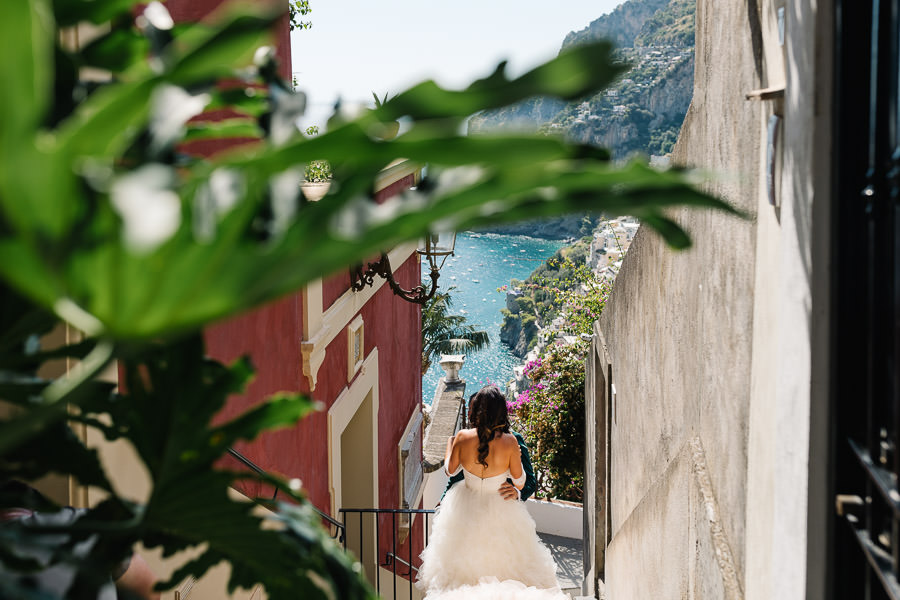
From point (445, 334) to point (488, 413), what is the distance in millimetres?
19234

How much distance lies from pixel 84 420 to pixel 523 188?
0.77 m

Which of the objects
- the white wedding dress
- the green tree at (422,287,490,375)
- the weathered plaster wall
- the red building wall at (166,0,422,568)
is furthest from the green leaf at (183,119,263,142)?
the green tree at (422,287,490,375)

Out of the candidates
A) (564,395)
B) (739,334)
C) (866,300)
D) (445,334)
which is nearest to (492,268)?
(445,334)

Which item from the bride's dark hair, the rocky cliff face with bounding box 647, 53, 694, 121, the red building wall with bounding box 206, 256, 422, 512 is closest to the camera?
the red building wall with bounding box 206, 256, 422, 512

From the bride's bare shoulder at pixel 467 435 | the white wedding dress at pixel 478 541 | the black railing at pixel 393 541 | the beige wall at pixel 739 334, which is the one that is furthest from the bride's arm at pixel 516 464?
the beige wall at pixel 739 334

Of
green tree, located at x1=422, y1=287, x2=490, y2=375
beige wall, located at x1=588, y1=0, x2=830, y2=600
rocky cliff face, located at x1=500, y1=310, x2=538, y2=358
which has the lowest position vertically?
rocky cliff face, located at x1=500, y1=310, x2=538, y2=358

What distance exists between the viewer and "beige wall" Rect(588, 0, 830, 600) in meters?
1.50

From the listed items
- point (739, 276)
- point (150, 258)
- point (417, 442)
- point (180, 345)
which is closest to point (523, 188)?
point (150, 258)

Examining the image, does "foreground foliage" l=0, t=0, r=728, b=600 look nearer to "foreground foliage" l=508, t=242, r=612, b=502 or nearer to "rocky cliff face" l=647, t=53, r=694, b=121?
"foreground foliage" l=508, t=242, r=612, b=502

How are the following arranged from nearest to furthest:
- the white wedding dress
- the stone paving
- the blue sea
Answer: the white wedding dress
the stone paving
the blue sea

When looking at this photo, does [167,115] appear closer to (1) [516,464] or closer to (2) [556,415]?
(1) [516,464]

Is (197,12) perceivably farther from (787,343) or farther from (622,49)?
(622,49)

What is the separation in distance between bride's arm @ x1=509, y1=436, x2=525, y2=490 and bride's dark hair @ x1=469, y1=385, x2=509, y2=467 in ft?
0.54

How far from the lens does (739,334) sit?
2.18 m
